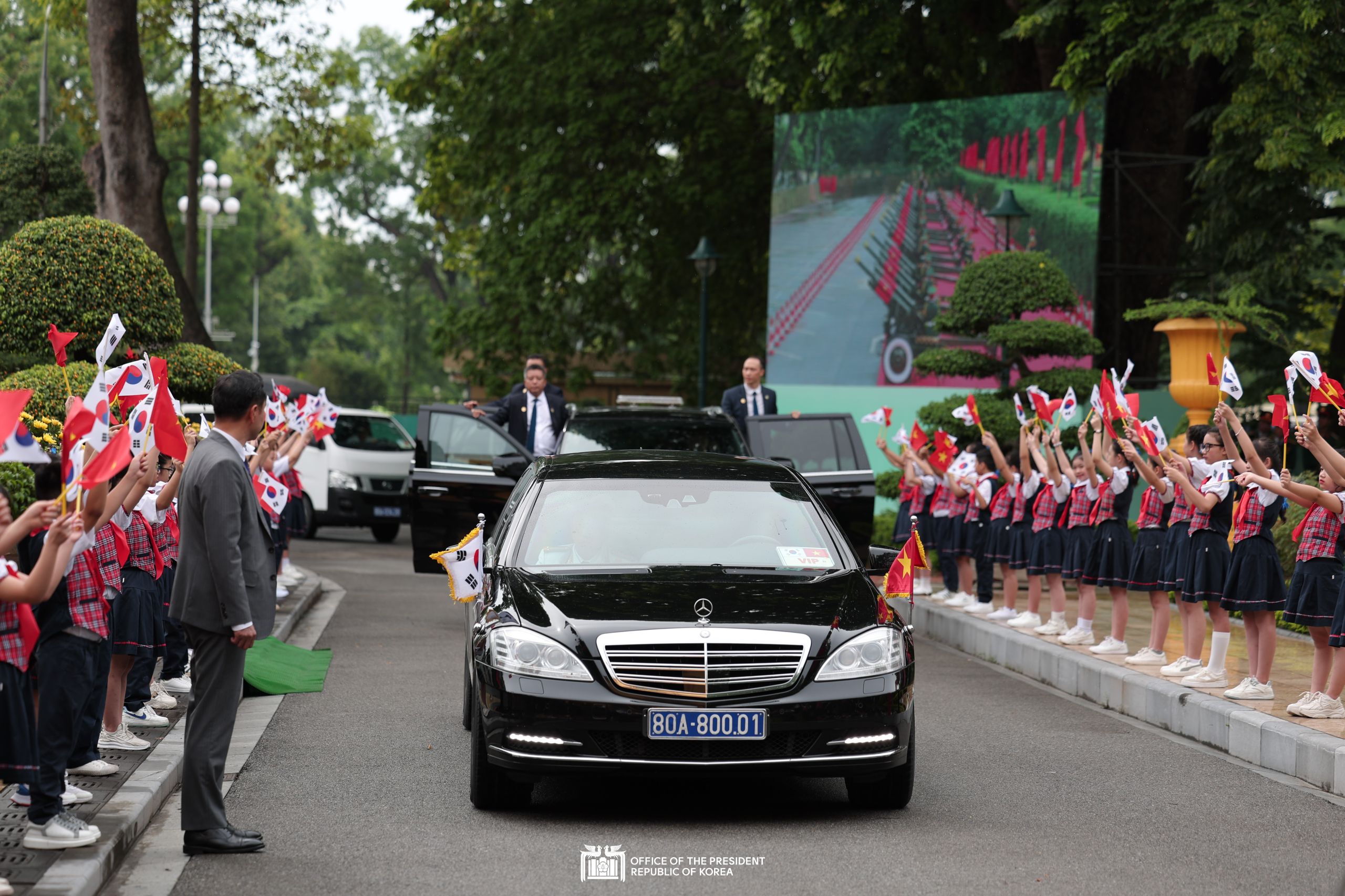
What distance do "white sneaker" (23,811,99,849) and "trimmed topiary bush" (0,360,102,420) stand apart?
5.22 m

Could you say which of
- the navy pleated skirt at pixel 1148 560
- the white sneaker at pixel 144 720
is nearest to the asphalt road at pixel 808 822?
Result: the white sneaker at pixel 144 720

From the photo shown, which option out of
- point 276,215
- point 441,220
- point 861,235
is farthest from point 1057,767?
point 276,215

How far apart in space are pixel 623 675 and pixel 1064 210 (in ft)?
51.3

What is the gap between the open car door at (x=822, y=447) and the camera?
1488 centimetres

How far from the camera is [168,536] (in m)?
9.04

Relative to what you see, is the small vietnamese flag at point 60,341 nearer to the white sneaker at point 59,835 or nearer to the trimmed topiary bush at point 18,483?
the trimmed topiary bush at point 18,483

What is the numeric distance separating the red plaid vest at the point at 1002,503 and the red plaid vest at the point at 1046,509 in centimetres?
76

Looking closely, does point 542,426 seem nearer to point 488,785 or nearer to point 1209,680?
point 1209,680

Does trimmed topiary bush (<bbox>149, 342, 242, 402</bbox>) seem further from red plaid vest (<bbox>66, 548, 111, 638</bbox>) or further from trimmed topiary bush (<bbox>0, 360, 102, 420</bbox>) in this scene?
red plaid vest (<bbox>66, 548, 111, 638</bbox>)

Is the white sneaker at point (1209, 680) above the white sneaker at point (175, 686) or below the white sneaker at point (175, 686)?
above

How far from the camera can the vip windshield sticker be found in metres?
7.68

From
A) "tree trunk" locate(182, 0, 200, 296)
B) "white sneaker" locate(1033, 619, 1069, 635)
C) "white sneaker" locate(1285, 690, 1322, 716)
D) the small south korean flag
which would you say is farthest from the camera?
"tree trunk" locate(182, 0, 200, 296)

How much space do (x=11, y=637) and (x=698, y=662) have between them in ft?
8.57

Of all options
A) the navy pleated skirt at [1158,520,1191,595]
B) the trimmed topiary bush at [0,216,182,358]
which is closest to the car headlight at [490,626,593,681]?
the navy pleated skirt at [1158,520,1191,595]
